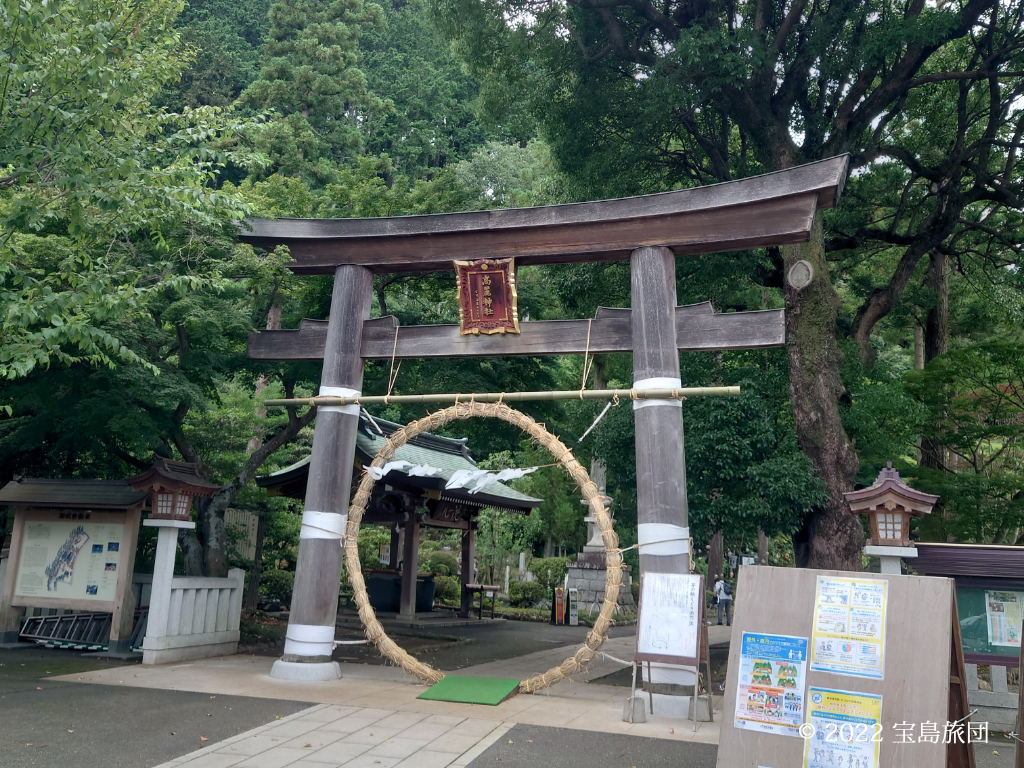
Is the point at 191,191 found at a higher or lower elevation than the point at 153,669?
higher

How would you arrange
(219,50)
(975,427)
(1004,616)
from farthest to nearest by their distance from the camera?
(219,50) → (975,427) → (1004,616)

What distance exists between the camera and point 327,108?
30.5 meters

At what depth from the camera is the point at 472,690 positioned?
8023 mm

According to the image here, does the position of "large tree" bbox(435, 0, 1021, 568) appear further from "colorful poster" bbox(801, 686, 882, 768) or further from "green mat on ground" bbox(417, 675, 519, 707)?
"colorful poster" bbox(801, 686, 882, 768)

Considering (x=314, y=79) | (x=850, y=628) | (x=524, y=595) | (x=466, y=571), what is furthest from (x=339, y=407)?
(x=314, y=79)

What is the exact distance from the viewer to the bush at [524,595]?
71.2 feet

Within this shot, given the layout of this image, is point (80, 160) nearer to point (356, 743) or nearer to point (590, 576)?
point (356, 743)

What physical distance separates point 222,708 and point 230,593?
146 inches

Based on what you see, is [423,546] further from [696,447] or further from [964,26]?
[964,26]

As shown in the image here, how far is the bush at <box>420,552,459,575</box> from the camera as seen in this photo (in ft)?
74.7

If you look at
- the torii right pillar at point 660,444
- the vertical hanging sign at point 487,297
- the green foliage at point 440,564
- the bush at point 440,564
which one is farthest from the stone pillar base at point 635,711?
the bush at point 440,564

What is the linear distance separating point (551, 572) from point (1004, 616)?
1558cm

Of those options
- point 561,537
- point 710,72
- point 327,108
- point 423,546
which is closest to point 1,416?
point 710,72

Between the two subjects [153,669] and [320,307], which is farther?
[320,307]
